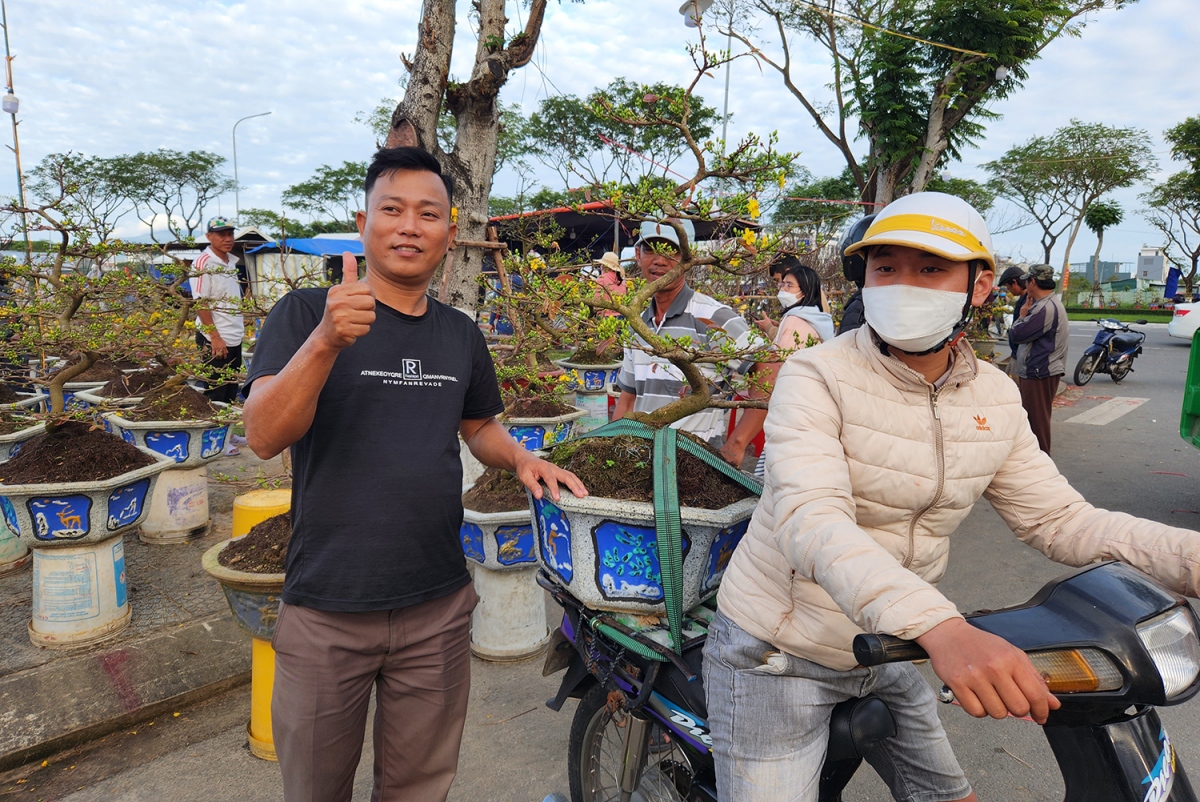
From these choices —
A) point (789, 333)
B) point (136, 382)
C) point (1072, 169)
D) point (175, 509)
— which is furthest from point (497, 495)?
point (1072, 169)

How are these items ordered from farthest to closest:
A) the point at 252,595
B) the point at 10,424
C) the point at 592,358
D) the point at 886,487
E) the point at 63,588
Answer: the point at 592,358 < the point at 10,424 < the point at 63,588 < the point at 252,595 < the point at 886,487

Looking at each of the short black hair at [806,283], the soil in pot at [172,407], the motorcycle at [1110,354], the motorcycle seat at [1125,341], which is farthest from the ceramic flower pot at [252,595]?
the motorcycle seat at [1125,341]

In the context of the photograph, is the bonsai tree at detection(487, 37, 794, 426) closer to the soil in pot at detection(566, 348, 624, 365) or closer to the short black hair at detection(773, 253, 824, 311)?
the short black hair at detection(773, 253, 824, 311)

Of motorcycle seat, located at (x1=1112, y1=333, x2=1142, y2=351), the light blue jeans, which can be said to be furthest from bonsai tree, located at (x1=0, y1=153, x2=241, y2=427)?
motorcycle seat, located at (x1=1112, y1=333, x2=1142, y2=351)

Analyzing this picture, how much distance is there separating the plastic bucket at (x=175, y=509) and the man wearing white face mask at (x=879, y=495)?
14.3 ft

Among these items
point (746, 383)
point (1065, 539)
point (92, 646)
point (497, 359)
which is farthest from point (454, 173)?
point (1065, 539)

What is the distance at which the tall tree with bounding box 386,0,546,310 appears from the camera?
148 inches

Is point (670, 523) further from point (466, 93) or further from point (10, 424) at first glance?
point (10, 424)

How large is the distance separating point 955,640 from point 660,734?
3.94 feet

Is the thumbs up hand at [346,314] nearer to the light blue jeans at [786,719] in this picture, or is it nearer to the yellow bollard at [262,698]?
the light blue jeans at [786,719]

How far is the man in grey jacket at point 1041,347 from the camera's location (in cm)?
636

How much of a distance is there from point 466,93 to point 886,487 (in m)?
3.30

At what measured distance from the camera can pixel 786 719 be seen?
4.93 ft

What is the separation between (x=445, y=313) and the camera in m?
1.92
